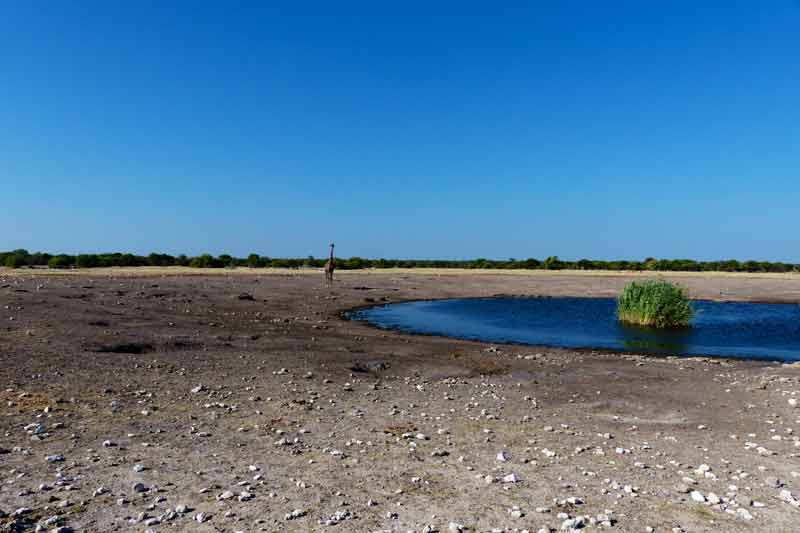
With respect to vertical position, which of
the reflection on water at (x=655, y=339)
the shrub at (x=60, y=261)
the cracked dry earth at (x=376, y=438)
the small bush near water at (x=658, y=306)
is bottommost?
the reflection on water at (x=655, y=339)

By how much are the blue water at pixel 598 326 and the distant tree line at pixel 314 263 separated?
6037 cm

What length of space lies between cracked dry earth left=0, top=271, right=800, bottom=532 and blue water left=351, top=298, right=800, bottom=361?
5778mm

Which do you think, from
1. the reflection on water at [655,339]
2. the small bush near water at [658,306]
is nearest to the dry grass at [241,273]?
the small bush near water at [658,306]

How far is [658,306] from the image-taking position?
3312 centimetres

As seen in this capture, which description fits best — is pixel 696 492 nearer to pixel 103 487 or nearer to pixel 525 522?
pixel 525 522

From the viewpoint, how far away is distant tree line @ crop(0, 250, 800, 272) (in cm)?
8438

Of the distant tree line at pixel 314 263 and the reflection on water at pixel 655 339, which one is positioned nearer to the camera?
the reflection on water at pixel 655 339

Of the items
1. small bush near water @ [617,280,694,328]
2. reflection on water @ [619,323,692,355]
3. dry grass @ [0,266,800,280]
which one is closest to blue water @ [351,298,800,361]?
reflection on water @ [619,323,692,355]

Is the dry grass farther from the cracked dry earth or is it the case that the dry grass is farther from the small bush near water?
the cracked dry earth

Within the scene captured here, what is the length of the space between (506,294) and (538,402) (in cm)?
4546

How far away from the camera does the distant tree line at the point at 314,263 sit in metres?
84.4

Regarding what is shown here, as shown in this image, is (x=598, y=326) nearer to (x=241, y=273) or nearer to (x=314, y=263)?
(x=241, y=273)

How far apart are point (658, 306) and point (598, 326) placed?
3551mm

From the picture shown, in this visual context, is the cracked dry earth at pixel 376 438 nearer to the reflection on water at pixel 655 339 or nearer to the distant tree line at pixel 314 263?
the reflection on water at pixel 655 339
